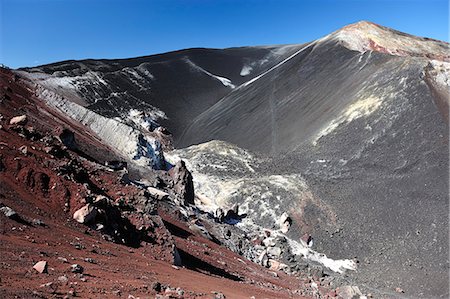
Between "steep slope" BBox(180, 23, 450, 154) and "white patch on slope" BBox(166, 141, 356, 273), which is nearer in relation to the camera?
"white patch on slope" BBox(166, 141, 356, 273)

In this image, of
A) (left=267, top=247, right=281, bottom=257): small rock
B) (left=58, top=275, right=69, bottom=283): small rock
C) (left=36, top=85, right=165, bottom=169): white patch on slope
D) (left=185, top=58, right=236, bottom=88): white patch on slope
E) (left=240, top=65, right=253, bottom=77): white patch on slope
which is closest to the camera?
(left=58, top=275, right=69, bottom=283): small rock

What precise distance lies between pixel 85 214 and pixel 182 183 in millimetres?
13141

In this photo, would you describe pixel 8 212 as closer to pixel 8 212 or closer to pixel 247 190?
pixel 8 212

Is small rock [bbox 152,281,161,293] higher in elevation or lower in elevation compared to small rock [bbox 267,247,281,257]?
lower

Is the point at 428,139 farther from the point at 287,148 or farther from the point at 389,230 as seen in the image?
the point at 287,148

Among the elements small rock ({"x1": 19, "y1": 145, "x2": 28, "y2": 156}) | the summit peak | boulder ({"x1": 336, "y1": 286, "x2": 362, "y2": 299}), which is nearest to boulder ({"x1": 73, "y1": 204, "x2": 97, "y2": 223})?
small rock ({"x1": 19, "y1": 145, "x2": 28, "y2": 156})

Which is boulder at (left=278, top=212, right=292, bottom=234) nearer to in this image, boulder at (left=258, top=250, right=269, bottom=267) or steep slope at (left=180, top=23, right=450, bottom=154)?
boulder at (left=258, top=250, right=269, bottom=267)

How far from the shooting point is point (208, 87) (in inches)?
2741

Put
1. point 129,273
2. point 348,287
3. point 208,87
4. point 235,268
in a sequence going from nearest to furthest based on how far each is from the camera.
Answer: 1. point 129,273
2. point 235,268
3. point 348,287
4. point 208,87

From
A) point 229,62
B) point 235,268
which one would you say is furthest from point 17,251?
point 229,62

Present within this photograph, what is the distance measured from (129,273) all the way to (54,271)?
2.17m

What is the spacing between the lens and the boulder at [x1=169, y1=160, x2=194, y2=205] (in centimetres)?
2480

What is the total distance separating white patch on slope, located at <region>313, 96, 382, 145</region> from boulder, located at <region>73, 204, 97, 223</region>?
77.9 feet

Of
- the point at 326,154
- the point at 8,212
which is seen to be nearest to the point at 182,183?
the point at 326,154
